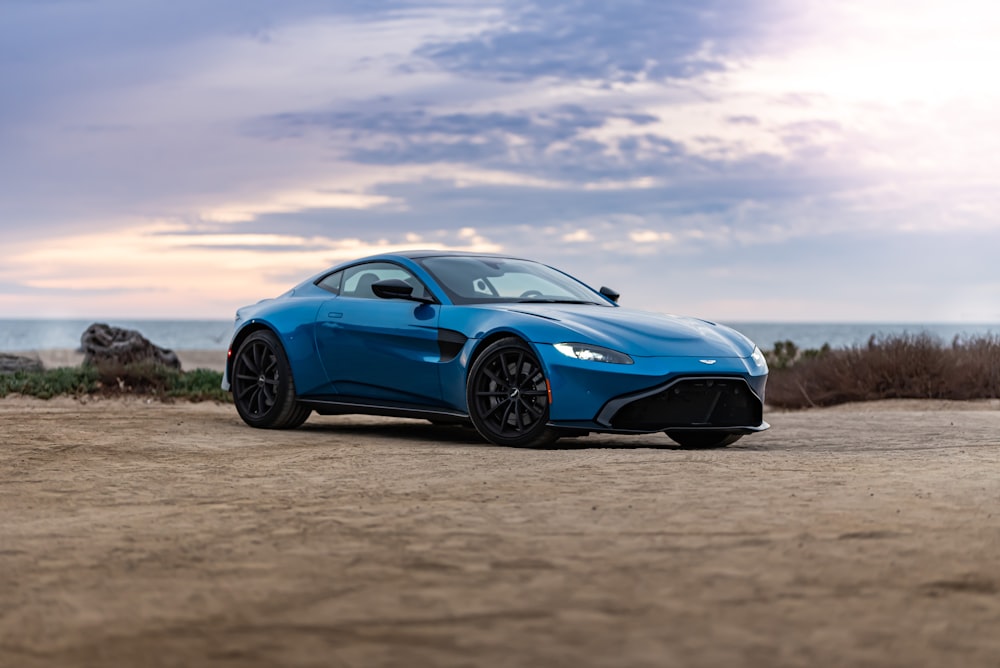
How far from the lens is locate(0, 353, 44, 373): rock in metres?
19.0

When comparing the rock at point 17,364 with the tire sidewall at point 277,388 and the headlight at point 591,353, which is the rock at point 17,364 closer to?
the tire sidewall at point 277,388

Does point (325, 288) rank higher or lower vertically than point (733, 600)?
higher

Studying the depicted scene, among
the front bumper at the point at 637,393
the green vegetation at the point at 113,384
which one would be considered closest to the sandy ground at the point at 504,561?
the front bumper at the point at 637,393

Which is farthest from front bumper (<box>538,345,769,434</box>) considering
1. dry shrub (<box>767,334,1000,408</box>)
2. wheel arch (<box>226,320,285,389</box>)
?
dry shrub (<box>767,334,1000,408</box>)

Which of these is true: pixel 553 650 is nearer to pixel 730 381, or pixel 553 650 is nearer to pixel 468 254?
pixel 730 381

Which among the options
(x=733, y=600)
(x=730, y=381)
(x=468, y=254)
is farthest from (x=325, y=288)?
(x=733, y=600)

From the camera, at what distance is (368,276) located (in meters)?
10.6

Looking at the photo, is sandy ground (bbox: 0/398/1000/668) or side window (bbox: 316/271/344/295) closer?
sandy ground (bbox: 0/398/1000/668)

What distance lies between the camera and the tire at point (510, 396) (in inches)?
347

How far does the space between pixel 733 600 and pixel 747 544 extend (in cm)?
84

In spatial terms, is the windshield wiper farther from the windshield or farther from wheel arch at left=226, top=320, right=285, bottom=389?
wheel arch at left=226, top=320, right=285, bottom=389

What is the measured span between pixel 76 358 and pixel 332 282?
17.2 m

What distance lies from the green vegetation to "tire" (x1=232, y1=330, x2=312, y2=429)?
4.74 metres

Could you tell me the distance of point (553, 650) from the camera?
3453 millimetres
